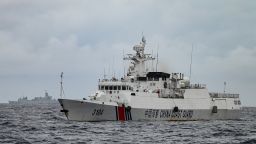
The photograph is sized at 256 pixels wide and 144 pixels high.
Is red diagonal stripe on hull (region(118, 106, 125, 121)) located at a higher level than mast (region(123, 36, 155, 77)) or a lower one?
lower

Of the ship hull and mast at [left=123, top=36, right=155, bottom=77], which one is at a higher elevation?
mast at [left=123, top=36, right=155, bottom=77]

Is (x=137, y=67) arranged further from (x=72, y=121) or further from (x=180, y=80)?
(x=72, y=121)

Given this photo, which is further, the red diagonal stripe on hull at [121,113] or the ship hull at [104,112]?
the red diagonal stripe on hull at [121,113]

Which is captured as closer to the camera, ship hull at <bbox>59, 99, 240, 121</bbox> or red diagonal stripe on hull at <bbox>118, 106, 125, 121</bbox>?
ship hull at <bbox>59, 99, 240, 121</bbox>

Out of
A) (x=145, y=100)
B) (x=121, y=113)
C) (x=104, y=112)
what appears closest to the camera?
(x=104, y=112)

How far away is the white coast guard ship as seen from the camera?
57.5 metres

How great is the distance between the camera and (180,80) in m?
67.4

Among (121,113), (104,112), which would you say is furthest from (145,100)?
(104,112)

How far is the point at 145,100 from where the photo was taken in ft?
196

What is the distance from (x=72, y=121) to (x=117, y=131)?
13677 mm

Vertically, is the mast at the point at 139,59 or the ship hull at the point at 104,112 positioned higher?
the mast at the point at 139,59

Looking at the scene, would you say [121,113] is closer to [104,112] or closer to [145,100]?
[104,112]

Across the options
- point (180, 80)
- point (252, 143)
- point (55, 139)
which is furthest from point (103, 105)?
point (252, 143)

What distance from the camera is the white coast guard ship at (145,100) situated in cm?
5747
